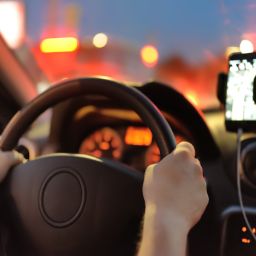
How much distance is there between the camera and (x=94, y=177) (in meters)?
1.50

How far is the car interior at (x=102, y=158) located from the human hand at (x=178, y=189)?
0.27ft

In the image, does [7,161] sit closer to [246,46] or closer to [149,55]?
[246,46]

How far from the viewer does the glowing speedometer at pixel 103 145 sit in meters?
2.46

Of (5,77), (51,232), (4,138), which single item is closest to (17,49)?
(5,77)

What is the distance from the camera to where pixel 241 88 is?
181 centimetres

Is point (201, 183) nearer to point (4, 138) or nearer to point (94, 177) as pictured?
point (94, 177)

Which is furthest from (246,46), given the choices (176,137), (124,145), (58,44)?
(58,44)

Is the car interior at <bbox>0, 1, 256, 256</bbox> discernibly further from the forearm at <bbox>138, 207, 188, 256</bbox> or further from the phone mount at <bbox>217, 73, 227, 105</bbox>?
the forearm at <bbox>138, 207, 188, 256</bbox>

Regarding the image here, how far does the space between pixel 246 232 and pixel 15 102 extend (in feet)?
3.36

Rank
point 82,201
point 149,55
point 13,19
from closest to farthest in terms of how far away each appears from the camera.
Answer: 1. point 82,201
2. point 13,19
3. point 149,55

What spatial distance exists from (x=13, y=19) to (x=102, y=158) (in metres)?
1.25

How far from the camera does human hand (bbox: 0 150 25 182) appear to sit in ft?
5.03

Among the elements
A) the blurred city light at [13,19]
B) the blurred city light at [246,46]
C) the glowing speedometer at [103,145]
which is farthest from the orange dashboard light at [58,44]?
the blurred city light at [246,46]

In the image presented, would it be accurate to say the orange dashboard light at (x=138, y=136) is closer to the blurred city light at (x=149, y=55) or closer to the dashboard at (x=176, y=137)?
the dashboard at (x=176, y=137)
